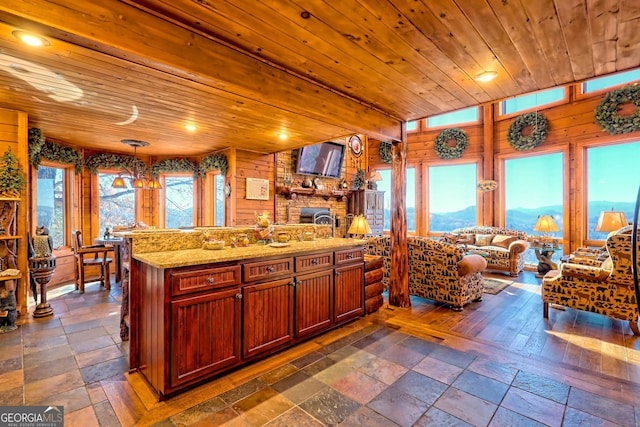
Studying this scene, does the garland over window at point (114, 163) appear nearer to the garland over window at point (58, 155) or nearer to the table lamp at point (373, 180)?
the garland over window at point (58, 155)

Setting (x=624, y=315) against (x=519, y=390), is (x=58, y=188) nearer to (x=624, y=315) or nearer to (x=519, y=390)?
(x=519, y=390)

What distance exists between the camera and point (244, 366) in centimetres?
251

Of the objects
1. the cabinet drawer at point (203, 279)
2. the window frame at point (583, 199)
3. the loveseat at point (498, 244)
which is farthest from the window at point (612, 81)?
the cabinet drawer at point (203, 279)

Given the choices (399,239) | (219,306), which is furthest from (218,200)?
(219,306)

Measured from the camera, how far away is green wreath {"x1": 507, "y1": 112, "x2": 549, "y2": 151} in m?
6.38

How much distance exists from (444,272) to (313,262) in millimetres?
1991

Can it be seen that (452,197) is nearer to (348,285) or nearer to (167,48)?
(348,285)

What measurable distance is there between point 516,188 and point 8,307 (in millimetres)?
8854

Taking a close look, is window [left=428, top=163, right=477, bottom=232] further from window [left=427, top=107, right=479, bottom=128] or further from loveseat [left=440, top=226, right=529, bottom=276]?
window [left=427, top=107, right=479, bottom=128]

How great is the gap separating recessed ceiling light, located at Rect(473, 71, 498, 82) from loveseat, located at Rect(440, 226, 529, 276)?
319cm

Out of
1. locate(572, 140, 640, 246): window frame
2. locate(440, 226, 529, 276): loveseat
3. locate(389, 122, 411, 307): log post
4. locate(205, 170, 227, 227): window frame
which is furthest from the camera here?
locate(205, 170, 227, 227): window frame

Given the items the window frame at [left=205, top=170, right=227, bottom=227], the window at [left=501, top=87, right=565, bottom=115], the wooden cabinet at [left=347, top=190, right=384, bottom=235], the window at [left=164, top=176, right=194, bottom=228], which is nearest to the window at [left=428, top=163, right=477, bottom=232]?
the wooden cabinet at [left=347, top=190, right=384, bottom=235]

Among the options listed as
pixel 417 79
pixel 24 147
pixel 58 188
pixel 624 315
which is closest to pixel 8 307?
pixel 24 147

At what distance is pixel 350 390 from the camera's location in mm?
2184
